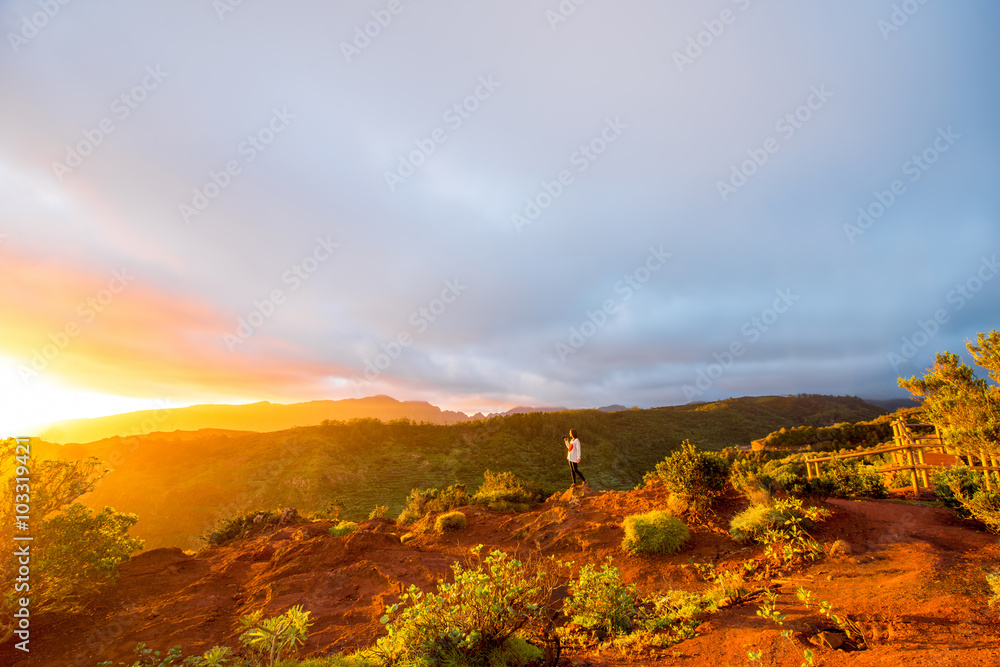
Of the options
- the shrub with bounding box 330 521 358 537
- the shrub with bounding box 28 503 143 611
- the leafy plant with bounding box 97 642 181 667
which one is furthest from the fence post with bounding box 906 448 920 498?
the shrub with bounding box 28 503 143 611

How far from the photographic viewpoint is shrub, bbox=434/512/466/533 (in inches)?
449

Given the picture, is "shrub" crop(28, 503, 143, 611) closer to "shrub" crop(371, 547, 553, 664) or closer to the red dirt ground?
the red dirt ground

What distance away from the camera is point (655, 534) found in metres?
8.17

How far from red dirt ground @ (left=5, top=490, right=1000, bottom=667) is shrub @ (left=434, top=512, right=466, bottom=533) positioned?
1.32 feet

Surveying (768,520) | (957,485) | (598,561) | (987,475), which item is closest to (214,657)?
(598,561)

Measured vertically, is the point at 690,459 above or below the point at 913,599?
above

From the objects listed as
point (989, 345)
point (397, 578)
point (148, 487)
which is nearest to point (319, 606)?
point (397, 578)

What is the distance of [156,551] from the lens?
10.2 metres

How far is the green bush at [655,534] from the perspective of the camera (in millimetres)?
8008

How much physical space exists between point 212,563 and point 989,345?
15326 millimetres

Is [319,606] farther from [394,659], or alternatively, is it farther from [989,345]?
[989,345]

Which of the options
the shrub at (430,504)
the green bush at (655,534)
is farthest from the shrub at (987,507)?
the shrub at (430,504)

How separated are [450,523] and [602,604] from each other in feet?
23.4

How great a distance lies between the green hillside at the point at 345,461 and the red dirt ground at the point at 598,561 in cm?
1071
